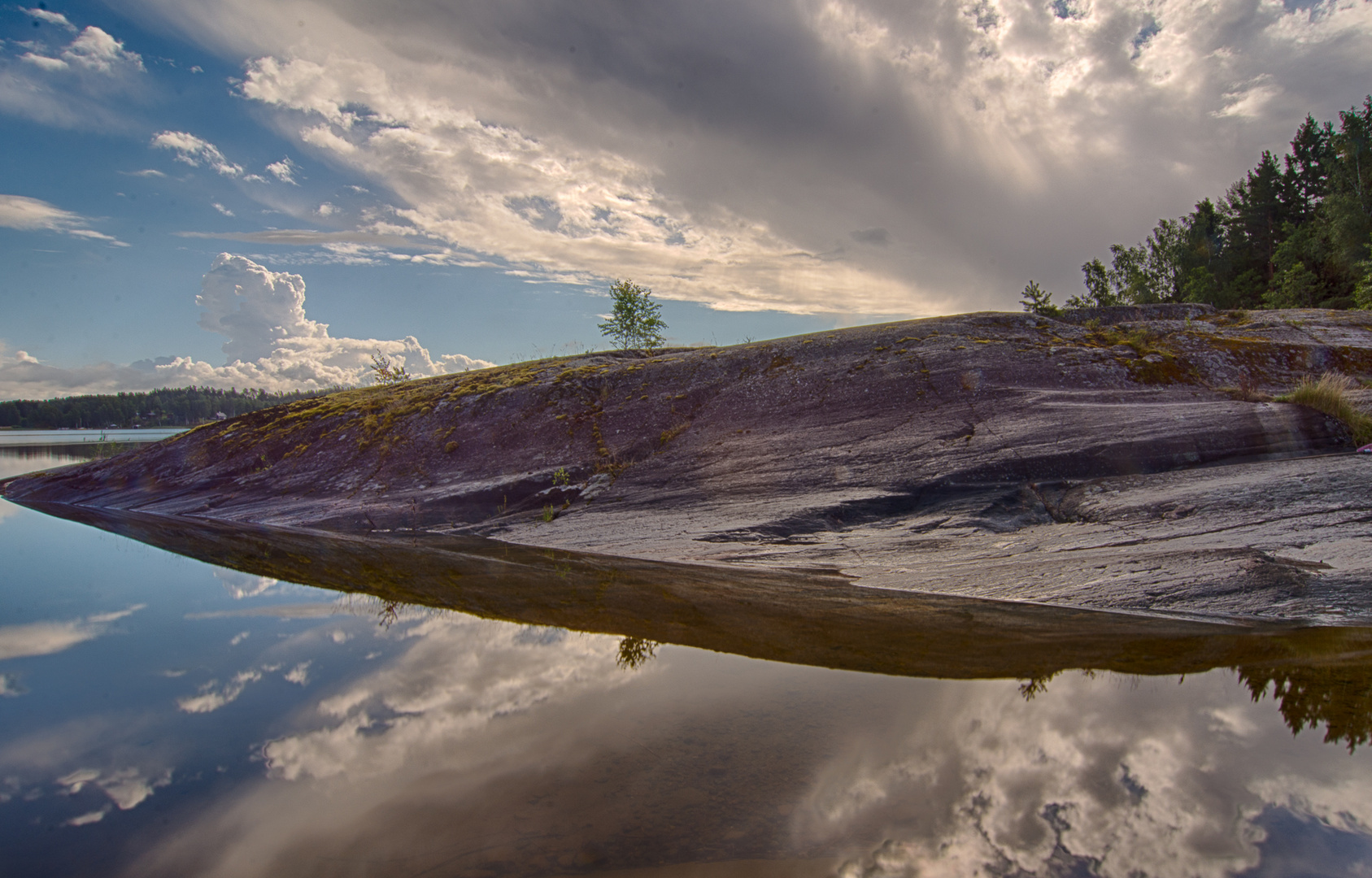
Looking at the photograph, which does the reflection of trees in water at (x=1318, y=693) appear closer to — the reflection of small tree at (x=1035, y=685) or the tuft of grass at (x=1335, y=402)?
the reflection of small tree at (x=1035, y=685)

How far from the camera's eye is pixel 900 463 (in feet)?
52.6

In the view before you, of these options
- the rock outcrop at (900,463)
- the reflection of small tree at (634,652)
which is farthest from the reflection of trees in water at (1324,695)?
the reflection of small tree at (634,652)

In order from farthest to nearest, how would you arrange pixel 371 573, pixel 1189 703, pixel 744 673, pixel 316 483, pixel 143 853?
pixel 316 483, pixel 371 573, pixel 744 673, pixel 1189 703, pixel 143 853

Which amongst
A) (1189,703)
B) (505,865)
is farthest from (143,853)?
(1189,703)

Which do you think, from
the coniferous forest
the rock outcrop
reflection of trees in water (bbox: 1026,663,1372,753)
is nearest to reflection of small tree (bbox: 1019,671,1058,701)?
reflection of trees in water (bbox: 1026,663,1372,753)

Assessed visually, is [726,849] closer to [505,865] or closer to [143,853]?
[505,865]

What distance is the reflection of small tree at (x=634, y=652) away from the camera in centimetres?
768

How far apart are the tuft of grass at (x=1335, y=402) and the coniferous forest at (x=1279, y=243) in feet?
100

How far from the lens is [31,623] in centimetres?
1072

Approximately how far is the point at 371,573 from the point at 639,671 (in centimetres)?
891

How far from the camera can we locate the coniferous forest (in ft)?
164

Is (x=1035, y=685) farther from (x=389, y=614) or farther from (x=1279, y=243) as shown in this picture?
(x=1279, y=243)

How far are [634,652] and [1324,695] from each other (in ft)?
22.3

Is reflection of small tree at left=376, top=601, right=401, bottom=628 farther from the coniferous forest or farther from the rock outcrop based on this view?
the coniferous forest
